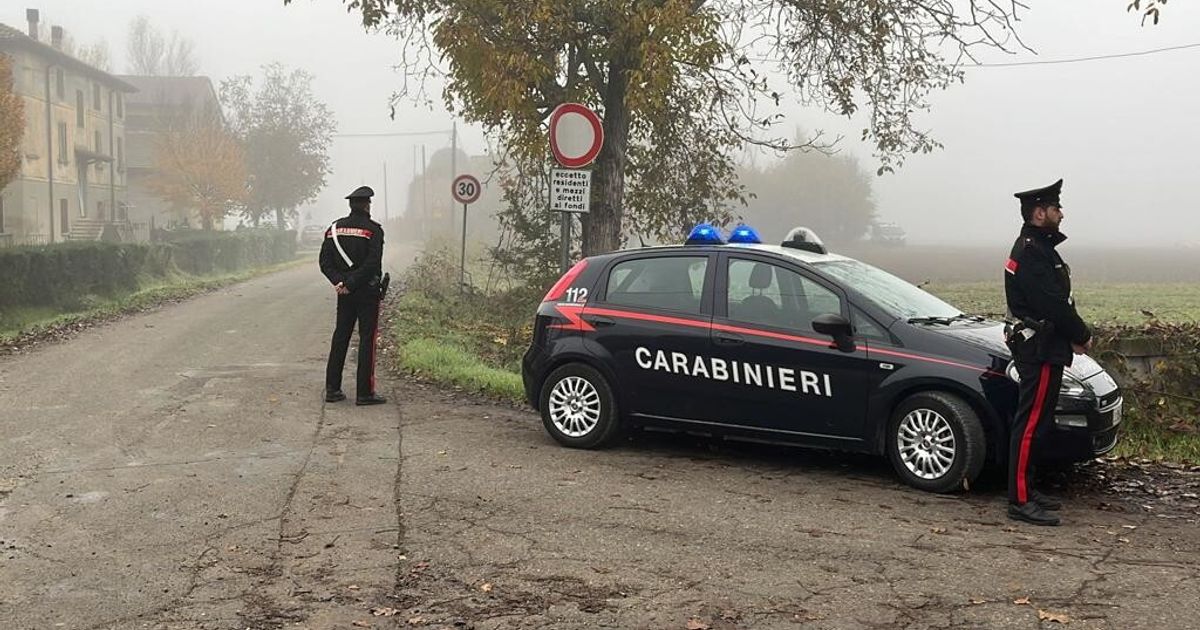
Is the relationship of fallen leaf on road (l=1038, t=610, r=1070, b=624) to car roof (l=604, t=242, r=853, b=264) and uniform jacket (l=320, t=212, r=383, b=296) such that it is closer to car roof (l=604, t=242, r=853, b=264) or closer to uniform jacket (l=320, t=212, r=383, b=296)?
car roof (l=604, t=242, r=853, b=264)

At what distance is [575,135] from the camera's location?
10.3 m

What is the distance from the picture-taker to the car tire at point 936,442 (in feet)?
19.9

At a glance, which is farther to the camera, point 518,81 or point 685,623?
point 518,81

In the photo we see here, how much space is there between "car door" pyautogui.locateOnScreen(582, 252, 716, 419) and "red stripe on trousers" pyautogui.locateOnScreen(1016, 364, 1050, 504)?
6.86 ft

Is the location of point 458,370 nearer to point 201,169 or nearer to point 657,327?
point 657,327

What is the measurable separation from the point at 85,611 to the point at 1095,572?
4436 millimetres

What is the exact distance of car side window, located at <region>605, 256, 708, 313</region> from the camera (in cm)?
728

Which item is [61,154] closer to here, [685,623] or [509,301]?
[509,301]

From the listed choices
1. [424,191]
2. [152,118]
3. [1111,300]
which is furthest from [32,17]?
[1111,300]

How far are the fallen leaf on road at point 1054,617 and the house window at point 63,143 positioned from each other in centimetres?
5116

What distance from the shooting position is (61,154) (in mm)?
47625

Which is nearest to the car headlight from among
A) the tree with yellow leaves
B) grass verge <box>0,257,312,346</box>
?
grass verge <box>0,257,312,346</box>

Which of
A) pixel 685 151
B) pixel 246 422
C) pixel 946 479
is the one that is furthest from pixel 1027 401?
Answer: pixel 685 151

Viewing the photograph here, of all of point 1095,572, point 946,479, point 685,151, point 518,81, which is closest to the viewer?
point 1095,572
